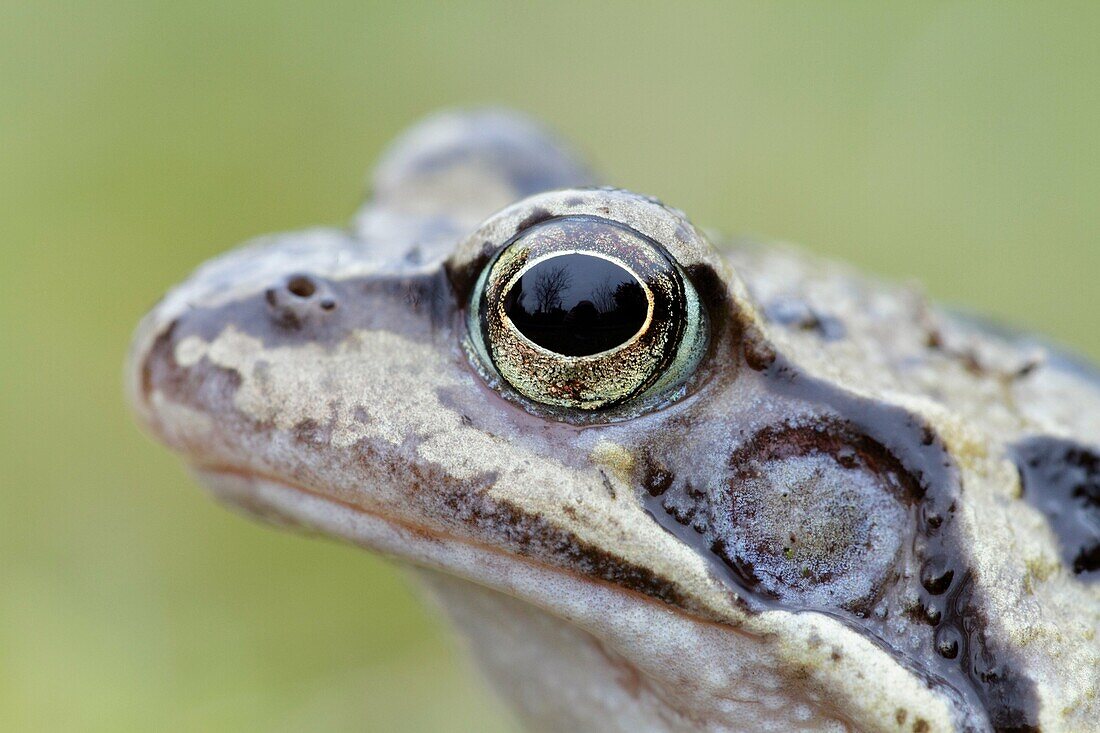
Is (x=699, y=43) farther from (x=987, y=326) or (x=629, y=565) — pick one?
(x=629, y=565)

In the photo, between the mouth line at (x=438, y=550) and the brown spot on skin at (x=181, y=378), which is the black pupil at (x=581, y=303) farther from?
the brown spot on skin at (x=181, y=378)

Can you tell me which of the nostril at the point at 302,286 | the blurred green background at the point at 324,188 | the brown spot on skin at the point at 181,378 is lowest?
the blurred green background at the point at 324,188

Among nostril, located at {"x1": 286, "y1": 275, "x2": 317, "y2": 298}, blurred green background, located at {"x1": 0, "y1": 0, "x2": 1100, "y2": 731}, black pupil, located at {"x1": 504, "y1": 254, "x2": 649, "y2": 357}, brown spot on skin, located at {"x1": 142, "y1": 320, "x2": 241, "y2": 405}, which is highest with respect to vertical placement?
black pupil, located at {"x1": 504, "y1": 254, "x2": 649, "y2": 357}

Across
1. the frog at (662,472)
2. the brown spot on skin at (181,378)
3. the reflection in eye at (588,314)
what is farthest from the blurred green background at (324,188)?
the reflection in eye at (588,314)

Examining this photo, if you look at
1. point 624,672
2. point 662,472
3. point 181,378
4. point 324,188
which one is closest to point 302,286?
point 181,378

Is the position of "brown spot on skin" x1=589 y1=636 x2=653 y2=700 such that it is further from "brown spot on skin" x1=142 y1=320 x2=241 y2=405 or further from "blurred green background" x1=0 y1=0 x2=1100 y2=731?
"blurred green background" x1=0 y1=0 x2=1100 y2=731

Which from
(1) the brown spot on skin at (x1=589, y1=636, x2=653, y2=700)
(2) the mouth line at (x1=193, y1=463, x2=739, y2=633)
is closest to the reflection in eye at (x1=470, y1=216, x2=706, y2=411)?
(2) the mouth line at (x1=193, y1=463, x2=739, y2=633)

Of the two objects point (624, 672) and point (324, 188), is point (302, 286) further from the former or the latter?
point (324, 188)

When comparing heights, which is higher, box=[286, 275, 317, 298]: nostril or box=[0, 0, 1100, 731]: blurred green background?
box=[286, 275, 317, 298]: nostril
